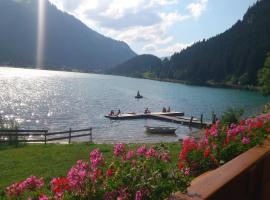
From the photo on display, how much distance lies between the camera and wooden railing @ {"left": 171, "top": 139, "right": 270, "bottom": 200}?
2820mm

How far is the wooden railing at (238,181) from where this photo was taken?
2.82 meters

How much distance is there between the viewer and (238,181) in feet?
11.5

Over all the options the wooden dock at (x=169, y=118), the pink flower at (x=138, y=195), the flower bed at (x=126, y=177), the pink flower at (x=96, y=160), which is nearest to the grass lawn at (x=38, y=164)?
the flower bed at (x=126, y=177)

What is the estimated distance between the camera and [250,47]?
614 feet

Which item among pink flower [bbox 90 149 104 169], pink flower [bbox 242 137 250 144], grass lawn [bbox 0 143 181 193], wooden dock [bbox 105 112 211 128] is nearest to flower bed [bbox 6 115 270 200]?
pink flower [bbox 90 149 104 169]

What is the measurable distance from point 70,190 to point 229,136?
356 cm

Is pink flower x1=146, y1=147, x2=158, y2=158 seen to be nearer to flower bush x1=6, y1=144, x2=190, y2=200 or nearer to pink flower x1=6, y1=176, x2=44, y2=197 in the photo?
flower bush x1=6, y1=144, x2=190, y2=200

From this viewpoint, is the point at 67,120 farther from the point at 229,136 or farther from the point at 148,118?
the point at 229,136

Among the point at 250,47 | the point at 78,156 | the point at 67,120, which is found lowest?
the point at 67,120

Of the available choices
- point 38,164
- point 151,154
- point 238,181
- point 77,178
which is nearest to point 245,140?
point 151,154

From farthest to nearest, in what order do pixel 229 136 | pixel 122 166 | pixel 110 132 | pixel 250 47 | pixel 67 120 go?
pixel 250 47
pixel 67 120
pixel 110 132
pixel 229 136
pixel 122 166

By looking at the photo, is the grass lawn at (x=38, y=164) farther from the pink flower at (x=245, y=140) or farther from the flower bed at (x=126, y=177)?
the flower bed at (x=126, y=177)

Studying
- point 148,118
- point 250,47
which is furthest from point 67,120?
point 250,47

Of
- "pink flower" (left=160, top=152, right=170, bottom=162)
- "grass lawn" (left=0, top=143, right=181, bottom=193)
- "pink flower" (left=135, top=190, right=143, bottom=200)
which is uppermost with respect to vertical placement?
"pink flower" (left=160, top=152, right=170, bottom=162)
